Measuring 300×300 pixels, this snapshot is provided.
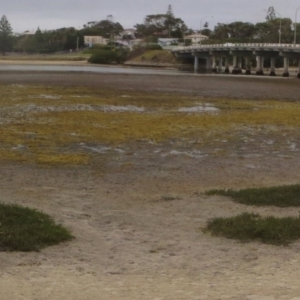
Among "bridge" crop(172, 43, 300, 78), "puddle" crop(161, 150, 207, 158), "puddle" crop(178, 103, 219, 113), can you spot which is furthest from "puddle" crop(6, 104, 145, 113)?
"bridge" crop(172, 43, 300, 78)

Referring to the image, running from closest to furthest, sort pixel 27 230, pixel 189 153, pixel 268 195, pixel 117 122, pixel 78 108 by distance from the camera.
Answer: pixel 27 230
pixel 268 195
pixel 189 153
pixel 117 122
pixel 78 108

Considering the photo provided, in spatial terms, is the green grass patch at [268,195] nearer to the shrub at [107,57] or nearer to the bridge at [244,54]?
the bridge at [244,54]

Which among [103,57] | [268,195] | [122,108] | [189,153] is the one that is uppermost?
[103,57]

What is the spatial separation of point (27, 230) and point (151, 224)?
2195 millimetres

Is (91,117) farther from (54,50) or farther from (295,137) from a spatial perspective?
(54,50)

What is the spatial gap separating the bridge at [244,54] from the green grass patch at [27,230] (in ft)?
231

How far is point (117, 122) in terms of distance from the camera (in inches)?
1033

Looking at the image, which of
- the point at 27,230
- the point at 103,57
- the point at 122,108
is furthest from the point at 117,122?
the point at 103,57

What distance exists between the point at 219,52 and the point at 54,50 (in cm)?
8828

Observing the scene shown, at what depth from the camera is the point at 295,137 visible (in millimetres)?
23500

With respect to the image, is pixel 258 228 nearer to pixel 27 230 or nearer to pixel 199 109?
pixel 27 230

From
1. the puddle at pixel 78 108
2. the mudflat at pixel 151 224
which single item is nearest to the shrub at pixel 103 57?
the puddle at pixel 78 108

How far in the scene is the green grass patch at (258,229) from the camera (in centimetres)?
1019

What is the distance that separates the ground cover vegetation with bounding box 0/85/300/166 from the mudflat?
1.22 metres
